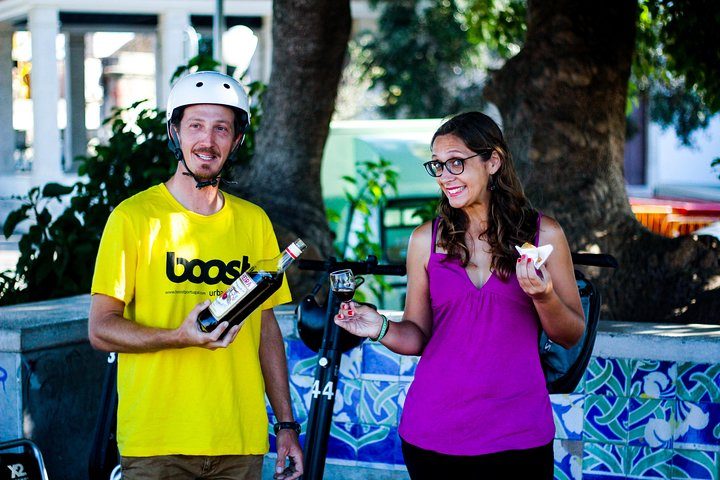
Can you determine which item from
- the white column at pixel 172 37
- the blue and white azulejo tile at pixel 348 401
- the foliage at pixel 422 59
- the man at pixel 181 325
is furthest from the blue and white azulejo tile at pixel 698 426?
the white column at pixel 172 37

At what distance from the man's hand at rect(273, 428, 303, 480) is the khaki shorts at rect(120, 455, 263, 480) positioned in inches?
5.2

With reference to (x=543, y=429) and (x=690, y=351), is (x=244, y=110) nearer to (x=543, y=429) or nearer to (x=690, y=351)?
(x=543, y=429)

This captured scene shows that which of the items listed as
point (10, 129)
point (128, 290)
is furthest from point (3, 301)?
point (10, 129)

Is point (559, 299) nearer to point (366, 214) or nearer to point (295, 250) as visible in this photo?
point (295, 250)

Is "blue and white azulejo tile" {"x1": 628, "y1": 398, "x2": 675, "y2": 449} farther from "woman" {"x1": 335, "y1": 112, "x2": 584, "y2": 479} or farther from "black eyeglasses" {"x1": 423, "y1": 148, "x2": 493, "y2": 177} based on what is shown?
"black eyeglasses" {"x1": 423, "y1": 148, "x2": 493, "y2": 177}

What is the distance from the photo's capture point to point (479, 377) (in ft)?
10.2

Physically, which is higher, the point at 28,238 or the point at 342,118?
the point at 342,118

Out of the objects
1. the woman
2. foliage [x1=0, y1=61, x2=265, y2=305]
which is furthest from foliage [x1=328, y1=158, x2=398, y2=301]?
the woman

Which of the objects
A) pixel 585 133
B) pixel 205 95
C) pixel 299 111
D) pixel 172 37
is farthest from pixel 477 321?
pixel 172 37

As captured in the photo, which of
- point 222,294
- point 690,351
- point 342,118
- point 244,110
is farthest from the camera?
point 342,118

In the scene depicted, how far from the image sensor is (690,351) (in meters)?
4.47

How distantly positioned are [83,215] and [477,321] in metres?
4.41

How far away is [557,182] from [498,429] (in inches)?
136

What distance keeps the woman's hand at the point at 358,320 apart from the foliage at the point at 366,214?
156 inches
